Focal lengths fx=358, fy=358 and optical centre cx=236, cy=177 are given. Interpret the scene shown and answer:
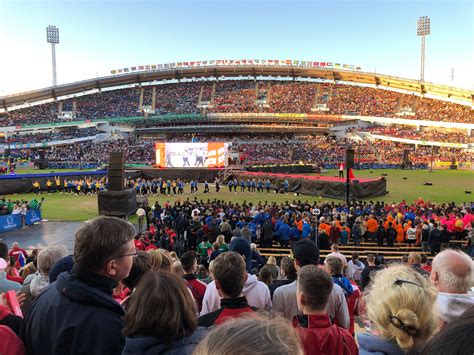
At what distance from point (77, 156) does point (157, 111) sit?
67.7ft

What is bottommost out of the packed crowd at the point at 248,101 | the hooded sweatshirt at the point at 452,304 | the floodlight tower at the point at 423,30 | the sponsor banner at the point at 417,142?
the hooded sweatshirt at the point at 452,304

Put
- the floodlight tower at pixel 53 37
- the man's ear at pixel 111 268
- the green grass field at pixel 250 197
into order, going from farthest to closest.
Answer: the floodlight tower at pixel 53 37 < the green grass field at pixel 250 197 < the man's ear at pixel 111 268

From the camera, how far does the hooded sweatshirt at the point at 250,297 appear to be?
4.13 m

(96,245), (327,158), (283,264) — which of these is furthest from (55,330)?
(327,158)

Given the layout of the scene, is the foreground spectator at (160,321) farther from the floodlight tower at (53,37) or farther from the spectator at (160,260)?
the floodlight tower at (53,37)

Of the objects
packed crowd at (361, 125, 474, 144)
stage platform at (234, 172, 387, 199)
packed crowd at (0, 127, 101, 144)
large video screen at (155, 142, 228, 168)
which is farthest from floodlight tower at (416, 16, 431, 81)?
packed crowd at (0, 127, 101, 144)

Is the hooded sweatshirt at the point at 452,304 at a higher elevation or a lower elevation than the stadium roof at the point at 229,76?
lower

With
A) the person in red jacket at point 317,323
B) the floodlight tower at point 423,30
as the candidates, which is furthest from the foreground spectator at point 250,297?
the floodlight tower at point 423,30

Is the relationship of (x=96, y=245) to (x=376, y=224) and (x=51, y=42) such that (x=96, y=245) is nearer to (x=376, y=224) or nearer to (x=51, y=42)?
(x=376, y=224)

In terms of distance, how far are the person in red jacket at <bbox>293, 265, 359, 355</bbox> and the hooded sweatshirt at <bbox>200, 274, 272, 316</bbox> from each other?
4.38ft

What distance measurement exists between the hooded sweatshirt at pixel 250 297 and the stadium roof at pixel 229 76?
77759 mm

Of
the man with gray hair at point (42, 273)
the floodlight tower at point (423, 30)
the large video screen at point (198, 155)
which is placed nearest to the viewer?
the man with gray hair at point (42, 273)

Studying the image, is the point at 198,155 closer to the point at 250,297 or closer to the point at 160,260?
the point at 160,260

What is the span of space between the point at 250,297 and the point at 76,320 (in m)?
2.38
